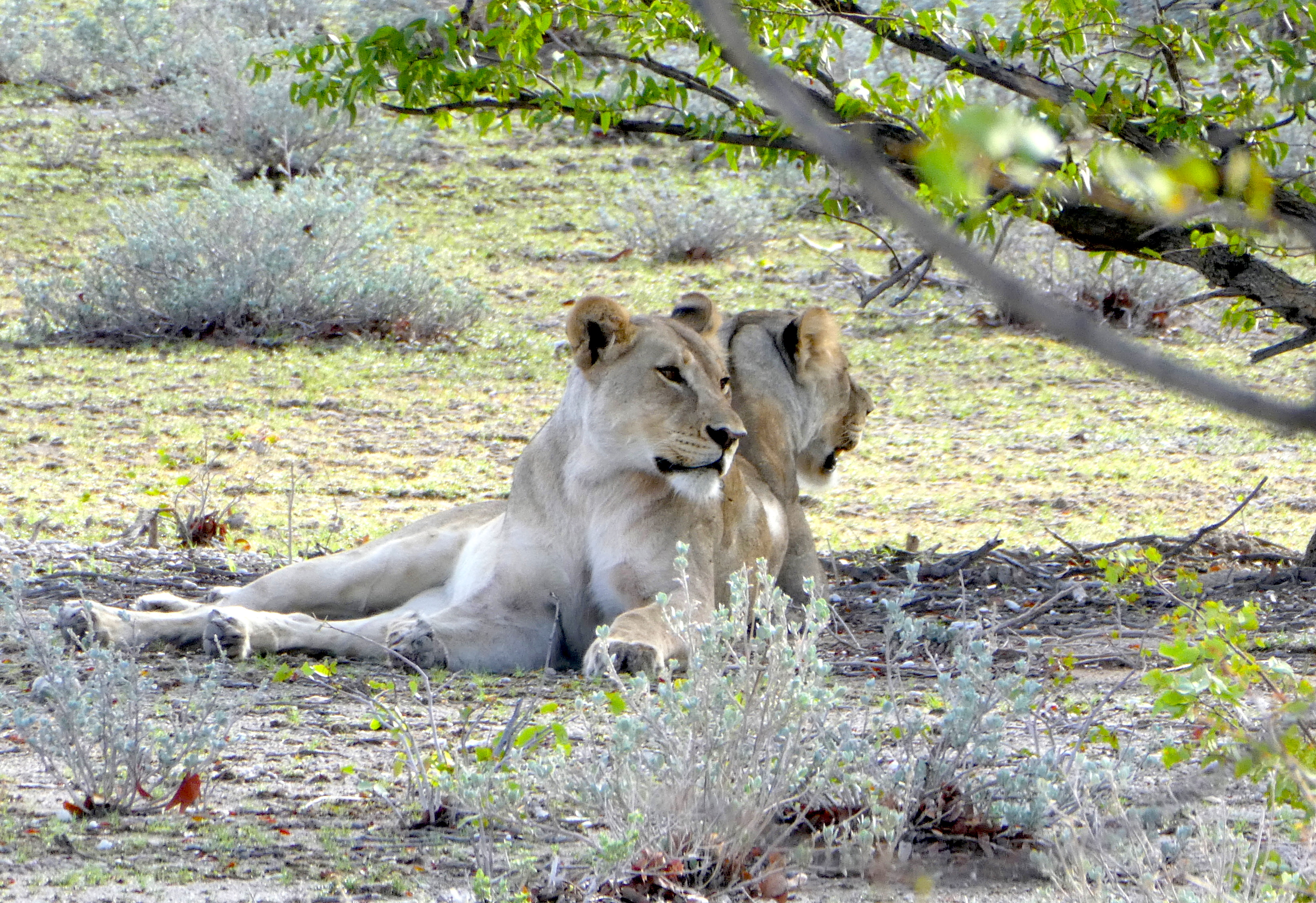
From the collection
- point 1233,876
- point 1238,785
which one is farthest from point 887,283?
point 1233,876

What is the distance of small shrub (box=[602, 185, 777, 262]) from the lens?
15.1 metres

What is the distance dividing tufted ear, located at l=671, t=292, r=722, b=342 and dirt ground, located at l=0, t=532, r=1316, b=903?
1.08 meters

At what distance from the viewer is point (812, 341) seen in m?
5.89

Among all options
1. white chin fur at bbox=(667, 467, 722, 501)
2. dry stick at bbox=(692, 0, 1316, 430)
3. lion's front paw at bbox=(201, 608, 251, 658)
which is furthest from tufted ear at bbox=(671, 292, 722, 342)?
dry stick at bbox=(692, 0, 1316, 430)

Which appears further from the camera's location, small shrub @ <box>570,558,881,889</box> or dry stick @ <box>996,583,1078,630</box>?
dry stick @ <box>996,583,1078,630</box>

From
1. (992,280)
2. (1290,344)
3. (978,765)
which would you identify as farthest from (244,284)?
(992,280)

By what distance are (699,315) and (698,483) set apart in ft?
3.15

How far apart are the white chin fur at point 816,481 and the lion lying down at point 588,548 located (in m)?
0.90

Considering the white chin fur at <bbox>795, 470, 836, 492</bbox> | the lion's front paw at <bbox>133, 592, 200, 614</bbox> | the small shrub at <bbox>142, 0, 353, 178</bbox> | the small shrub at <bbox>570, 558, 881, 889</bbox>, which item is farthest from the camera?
the small shrub at <bbox>142, 0, 353, 178</bbox>

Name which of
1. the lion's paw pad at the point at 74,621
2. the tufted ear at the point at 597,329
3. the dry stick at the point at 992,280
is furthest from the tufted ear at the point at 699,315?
the dry stick at the point at 992,280

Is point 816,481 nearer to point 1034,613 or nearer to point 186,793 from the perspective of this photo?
point 1034,613

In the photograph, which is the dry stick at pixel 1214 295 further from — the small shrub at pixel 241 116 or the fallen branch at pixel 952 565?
the small shrub at pixel 241 116

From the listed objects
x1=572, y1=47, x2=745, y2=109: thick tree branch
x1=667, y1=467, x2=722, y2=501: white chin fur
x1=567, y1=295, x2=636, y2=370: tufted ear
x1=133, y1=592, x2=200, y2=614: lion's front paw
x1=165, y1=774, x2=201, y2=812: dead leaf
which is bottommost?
x1=133, y1=592, x2=200, y2=614: lion's front paw

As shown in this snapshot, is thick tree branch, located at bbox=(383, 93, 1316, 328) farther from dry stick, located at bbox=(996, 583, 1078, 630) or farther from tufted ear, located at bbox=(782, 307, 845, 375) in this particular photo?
dry stick, located at bbox=(996, 583, 1078, 630)
